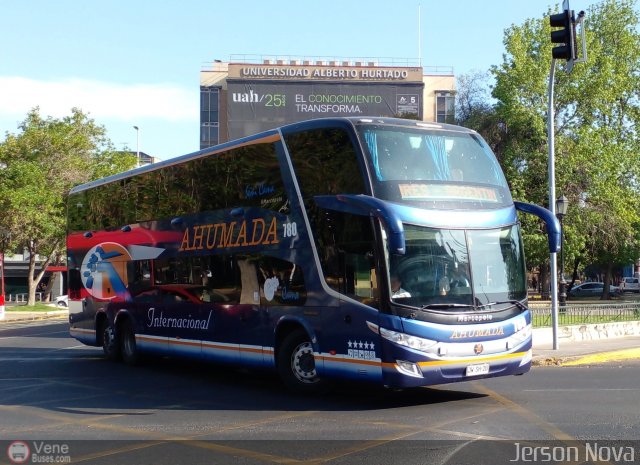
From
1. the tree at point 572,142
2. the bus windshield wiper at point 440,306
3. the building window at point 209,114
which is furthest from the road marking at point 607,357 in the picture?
the building window at point 209,114

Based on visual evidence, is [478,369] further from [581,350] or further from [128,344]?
[128,344]

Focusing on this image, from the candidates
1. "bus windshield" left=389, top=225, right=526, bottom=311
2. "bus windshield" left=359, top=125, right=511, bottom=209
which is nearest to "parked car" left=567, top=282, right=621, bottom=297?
"bus windshield" left=359, top=125, right=511, bottom=209

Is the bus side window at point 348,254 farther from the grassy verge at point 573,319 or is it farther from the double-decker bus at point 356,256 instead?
the grassy verge at point 573,319

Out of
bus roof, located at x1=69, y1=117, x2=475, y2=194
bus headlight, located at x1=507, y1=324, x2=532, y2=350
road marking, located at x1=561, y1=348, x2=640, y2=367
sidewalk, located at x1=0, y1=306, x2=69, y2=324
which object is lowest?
sidewalk, located at x1=0, y1=306, x2=69, y2=324

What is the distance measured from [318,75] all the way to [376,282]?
77024 mm

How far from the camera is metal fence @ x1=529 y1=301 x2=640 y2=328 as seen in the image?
70.8 feet

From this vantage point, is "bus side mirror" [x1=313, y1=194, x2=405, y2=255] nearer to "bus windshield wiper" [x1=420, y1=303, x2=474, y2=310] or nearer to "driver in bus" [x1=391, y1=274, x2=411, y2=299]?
"driver in bus" [x1=391, y1=274, x2=411, y2=299]

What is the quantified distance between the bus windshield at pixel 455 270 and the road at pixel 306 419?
1496 millimetres

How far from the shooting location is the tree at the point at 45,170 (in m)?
44.2

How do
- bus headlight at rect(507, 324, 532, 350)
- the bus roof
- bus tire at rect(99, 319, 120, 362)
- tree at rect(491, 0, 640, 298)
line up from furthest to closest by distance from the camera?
tree at rect(491, 0, 640, 298)
bus tire at rect(99, 319, 120, 362)
the bus roof
bus headlight at rect(507, 324, 532, 350)

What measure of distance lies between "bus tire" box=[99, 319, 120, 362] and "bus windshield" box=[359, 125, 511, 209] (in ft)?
30.9

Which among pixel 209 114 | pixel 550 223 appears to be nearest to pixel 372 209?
pixel 550 223

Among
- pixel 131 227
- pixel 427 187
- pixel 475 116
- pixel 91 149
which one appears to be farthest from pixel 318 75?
pixel 427 187

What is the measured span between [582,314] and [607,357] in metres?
4.48
